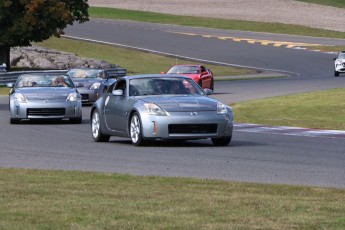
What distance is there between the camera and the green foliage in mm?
54906

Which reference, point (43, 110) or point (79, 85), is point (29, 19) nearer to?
point (79, 85)

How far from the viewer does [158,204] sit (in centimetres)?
1041

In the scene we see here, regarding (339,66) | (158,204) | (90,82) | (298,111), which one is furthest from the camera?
(339,66)

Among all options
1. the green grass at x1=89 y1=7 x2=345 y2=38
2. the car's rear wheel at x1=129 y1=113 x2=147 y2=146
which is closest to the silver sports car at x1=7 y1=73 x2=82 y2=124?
the car's rear wheel at x1=129 y1=113 x2=147 y2=146

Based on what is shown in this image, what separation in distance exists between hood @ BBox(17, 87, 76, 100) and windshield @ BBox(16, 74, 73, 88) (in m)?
0.69

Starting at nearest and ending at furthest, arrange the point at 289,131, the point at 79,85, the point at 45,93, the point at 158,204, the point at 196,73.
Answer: the point at 158,204, the point at 289,131, the point at 45,93, the point at 79,85, the point at 196,73

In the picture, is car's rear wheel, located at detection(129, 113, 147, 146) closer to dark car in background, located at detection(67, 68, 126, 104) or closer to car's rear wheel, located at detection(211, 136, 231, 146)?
A: car's rear wheel, located at detection(211, 136, 231, 146)

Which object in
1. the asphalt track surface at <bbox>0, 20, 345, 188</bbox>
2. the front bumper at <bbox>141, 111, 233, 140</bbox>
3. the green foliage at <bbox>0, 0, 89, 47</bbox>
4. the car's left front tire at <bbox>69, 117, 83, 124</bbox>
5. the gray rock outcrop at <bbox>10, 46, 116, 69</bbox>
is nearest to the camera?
the asphalt track surface at <bbox>0, 20, 345, 188</bbox>

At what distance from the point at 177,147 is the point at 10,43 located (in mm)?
38046

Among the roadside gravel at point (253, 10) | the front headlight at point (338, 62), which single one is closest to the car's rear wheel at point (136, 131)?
the front headlight at point (338, 62)

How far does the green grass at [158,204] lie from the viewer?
9.21 m

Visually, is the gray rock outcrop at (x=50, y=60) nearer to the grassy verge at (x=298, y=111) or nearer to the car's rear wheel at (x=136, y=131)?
the grassy verge at (x=298, y=111)

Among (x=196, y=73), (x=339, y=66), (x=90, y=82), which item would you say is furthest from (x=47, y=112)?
(x=339, y=66)

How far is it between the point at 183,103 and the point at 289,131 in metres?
4.64
